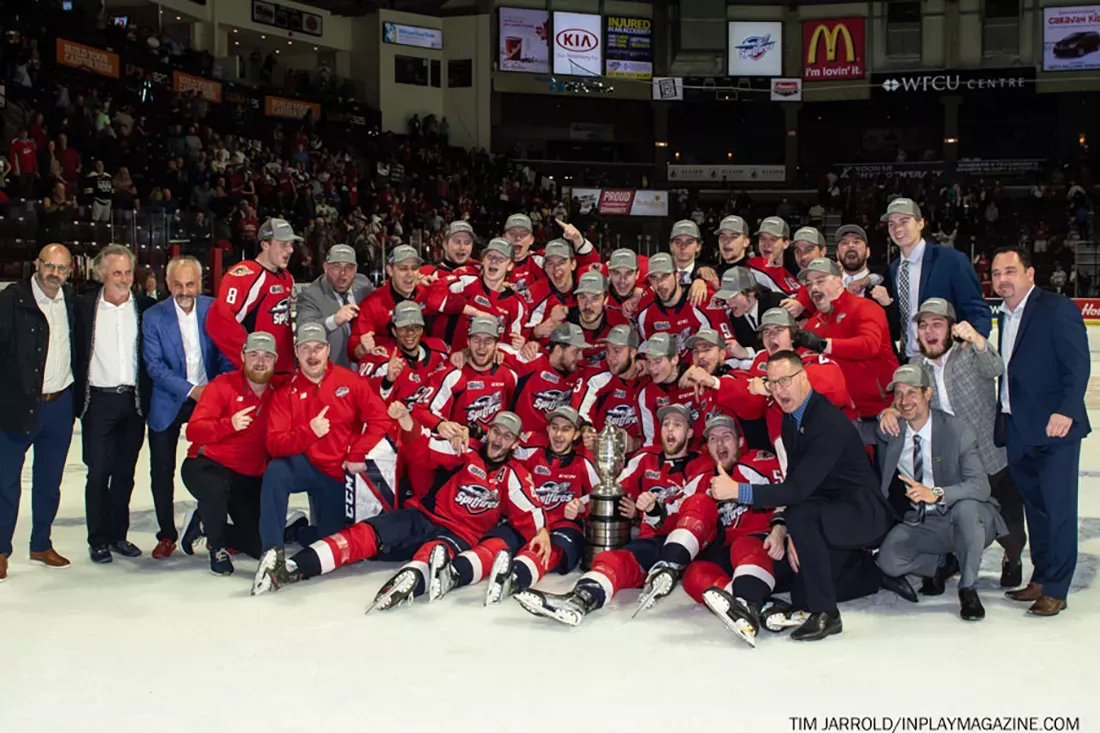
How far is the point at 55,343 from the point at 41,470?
0.66 metres

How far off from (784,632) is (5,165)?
39.5 ft

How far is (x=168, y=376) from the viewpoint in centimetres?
600

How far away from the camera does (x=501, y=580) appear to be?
5.21 metres

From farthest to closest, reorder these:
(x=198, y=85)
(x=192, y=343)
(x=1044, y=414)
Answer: (x=198, y=85) → (x=192, y=343) → (x=1044, y=414)

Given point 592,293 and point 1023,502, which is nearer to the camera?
point 1023,502

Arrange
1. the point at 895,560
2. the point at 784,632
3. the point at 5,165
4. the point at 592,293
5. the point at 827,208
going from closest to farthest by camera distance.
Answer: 1. the point at 784,632
2. the point at 895,560
3. the point at 592,293
4. the point at 5,165
5. the point at 827,208

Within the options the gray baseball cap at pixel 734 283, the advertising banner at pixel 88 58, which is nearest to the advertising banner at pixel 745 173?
the advertising banner at pixel 88 58

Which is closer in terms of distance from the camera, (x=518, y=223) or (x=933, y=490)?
(x=933, y=490)

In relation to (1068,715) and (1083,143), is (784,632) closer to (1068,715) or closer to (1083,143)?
(1068,715)

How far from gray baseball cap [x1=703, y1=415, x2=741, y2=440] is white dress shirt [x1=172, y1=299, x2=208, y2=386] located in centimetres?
277

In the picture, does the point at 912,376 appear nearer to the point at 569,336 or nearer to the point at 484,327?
the point at 569,336

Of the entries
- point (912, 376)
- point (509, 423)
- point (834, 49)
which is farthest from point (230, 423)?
point (834, 49)

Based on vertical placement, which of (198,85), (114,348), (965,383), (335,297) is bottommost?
(965,383)

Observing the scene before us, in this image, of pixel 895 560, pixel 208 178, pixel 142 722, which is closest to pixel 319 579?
pixel 142 722
